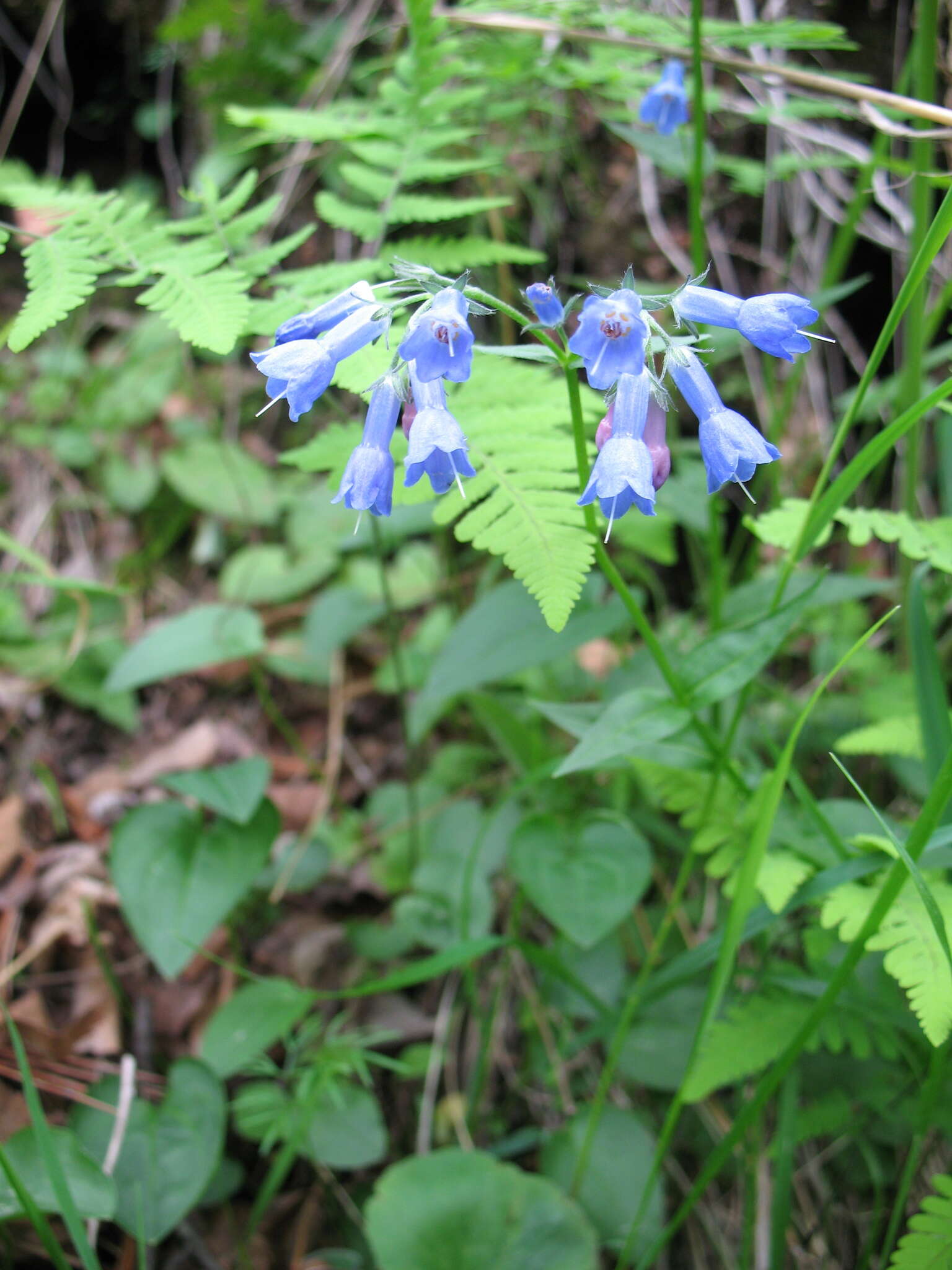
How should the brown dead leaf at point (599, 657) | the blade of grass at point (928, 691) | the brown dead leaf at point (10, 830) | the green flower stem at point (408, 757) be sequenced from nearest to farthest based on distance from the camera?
the blade of grass at point (928, 691), the green flower stem at point (408, 757), the brown dead leaf at point (10, 830), the brown dead leaf at point (599, 657)

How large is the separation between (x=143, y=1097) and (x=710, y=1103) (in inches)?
52.4

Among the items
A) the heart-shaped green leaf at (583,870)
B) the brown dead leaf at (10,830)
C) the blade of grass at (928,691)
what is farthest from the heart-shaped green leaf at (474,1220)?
the brown dead leaf at (10,830)

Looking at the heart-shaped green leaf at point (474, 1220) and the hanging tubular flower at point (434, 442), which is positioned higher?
the hanging tubular flower at point (434, 442)

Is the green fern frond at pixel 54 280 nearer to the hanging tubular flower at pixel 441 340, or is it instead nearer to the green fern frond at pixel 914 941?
the hanging tubular flower at pixel 441 340

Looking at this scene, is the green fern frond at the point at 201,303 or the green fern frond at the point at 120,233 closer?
the green fern frond at the point at 201,303

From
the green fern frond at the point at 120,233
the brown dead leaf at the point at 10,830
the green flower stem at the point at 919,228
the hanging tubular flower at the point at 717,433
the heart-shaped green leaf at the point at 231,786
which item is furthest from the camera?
the brown dead leaf at the point at 10,830

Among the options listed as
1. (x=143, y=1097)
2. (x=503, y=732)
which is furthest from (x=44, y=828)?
(x=503, y=732)

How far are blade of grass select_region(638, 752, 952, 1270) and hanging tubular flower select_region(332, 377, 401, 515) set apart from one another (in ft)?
2.88

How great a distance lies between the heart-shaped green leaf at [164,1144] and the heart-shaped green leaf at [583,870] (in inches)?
31.6

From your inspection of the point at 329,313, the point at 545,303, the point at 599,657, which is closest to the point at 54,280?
the point at 329,313

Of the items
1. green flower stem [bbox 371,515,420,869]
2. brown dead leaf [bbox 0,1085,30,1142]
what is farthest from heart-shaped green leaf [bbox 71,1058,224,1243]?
green flower stem [bbox 371,515,420,869]

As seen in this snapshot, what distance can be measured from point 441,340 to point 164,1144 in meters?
1.69

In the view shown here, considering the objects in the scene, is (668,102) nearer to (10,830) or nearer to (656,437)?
(656,437)

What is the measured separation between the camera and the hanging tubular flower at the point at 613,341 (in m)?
1.04
